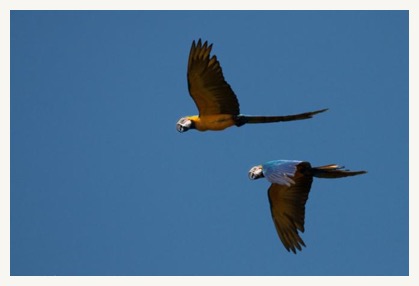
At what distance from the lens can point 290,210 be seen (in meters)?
10.7

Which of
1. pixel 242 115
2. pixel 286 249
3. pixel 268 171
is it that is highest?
pixel 242 115

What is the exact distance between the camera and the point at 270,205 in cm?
1082

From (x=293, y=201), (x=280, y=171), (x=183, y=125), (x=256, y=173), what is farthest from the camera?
(x=293, y=201)

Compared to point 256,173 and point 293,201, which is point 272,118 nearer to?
point 256,173

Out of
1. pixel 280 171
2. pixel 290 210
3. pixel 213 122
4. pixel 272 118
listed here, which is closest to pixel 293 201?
pixel 290 210

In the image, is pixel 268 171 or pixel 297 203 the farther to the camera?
pixel 297 203

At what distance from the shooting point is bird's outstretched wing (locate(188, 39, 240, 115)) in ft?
33.4

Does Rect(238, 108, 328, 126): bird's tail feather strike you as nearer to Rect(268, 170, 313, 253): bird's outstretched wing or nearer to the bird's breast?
the bird's breast

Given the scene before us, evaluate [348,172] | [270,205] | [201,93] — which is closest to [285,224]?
[270,205]

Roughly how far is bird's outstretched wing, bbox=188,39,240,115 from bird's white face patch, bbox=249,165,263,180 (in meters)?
0.66

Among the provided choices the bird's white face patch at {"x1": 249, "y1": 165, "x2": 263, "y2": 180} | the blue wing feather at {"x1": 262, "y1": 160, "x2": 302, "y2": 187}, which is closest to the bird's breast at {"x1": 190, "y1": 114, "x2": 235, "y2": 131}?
the bird's white face patch at {"x1": 249, "y1": 165, "x2": 263, "y2": 180}

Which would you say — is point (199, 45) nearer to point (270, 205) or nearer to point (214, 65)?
point (214, 65)

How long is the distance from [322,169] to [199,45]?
180cm

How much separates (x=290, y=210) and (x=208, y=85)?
164cm
